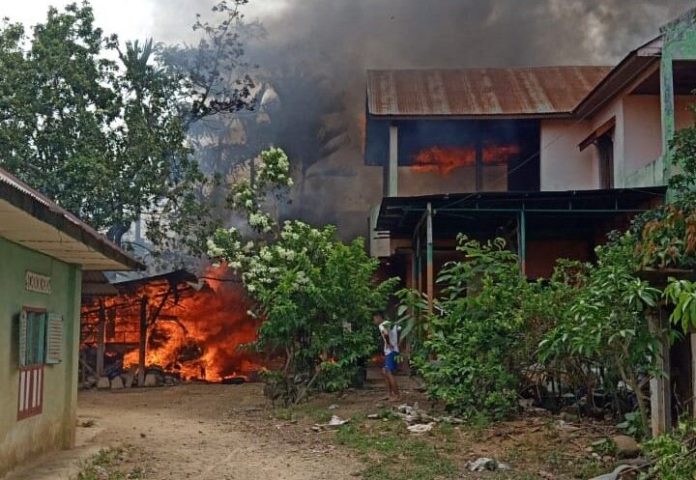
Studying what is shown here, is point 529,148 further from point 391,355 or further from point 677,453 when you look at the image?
point 677,453

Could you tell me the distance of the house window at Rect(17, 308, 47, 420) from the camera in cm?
846

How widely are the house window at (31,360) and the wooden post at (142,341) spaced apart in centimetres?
1195

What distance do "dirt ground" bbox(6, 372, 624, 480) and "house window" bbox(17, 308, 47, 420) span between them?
64 centimetres

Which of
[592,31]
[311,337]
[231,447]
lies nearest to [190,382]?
[311,337]

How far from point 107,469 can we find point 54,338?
1698 mm

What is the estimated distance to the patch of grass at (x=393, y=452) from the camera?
8.52 m

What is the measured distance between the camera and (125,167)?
63.0 ft

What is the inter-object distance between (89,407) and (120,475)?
782cm

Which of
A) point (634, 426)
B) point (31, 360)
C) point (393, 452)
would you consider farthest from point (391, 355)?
point (31, 360)

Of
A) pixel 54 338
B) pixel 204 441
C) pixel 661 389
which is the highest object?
pixel 54 338

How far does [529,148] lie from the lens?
21.1 meters

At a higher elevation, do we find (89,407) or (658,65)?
(658,65)

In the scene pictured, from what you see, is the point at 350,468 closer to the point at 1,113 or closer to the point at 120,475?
the point at 120,475

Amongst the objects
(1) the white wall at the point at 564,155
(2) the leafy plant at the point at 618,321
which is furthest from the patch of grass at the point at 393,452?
(1) the white wall at the point at 564,155
